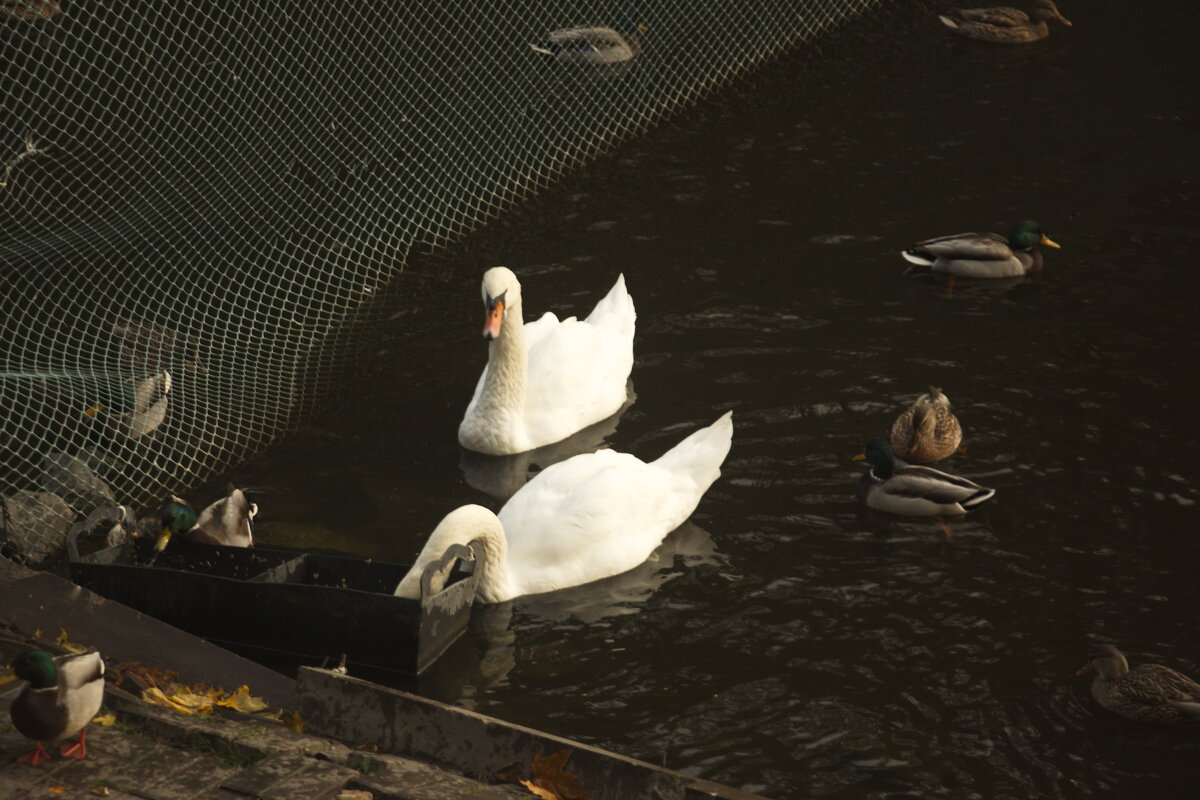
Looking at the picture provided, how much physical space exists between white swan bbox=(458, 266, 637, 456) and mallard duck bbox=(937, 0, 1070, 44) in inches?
315

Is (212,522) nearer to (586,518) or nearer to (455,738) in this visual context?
(586,518)

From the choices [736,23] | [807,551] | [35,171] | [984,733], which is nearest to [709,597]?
[807,551]

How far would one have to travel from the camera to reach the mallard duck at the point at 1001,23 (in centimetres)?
1667

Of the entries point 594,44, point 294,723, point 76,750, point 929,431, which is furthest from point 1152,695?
point 594,44

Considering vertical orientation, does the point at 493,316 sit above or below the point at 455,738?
above

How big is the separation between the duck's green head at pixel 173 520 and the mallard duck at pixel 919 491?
387 centimetres

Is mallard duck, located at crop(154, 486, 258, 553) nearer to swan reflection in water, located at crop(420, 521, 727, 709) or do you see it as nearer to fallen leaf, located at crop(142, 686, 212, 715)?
swan reflection in water, located at crop(420, 521, 727, 709)

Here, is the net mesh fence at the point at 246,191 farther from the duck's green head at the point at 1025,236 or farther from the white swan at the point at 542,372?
the duck's green head at the point at 1025,236

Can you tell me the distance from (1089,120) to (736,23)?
3.79 m

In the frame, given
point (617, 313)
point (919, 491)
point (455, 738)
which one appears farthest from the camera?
point (617, 313)

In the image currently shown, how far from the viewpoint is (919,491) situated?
338 inches

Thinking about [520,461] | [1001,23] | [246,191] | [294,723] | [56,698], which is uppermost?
[1001,23]

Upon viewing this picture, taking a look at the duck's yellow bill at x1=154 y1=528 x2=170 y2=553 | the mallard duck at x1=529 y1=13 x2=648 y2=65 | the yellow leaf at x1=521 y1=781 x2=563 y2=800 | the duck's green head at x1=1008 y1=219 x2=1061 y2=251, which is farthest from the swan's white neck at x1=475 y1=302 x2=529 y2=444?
the mallard duck at x1=529 y1=13 x2=648 y2=65

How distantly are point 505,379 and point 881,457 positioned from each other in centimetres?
242
